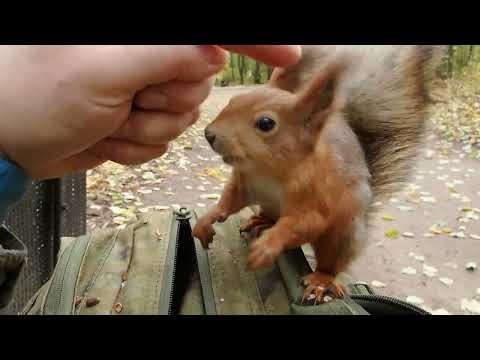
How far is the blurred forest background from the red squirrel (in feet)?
0.18

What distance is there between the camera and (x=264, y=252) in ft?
2.31

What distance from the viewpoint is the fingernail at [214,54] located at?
51 centimetres

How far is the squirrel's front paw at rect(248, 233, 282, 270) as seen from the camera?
70cm

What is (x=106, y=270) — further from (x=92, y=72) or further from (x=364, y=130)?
(x=364, y=130)

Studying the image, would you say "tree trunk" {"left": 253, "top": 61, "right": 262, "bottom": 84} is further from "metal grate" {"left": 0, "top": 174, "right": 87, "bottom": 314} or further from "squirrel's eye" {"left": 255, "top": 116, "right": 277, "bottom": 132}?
"metal grate" {"left": 0, "top": 174, "right": 87, "bottom": 314}

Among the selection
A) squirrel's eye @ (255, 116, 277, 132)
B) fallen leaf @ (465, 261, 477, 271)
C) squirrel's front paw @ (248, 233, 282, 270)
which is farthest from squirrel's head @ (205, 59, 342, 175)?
fallen leaf @ (465, 261, 477, 271)

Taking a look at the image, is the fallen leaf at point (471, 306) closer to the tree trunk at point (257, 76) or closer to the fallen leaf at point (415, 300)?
the fallen leaf at point (415, 300)

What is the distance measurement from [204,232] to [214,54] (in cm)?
36

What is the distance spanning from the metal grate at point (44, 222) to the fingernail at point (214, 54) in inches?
30.4

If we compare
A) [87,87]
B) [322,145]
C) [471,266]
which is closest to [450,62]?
[322,145]
